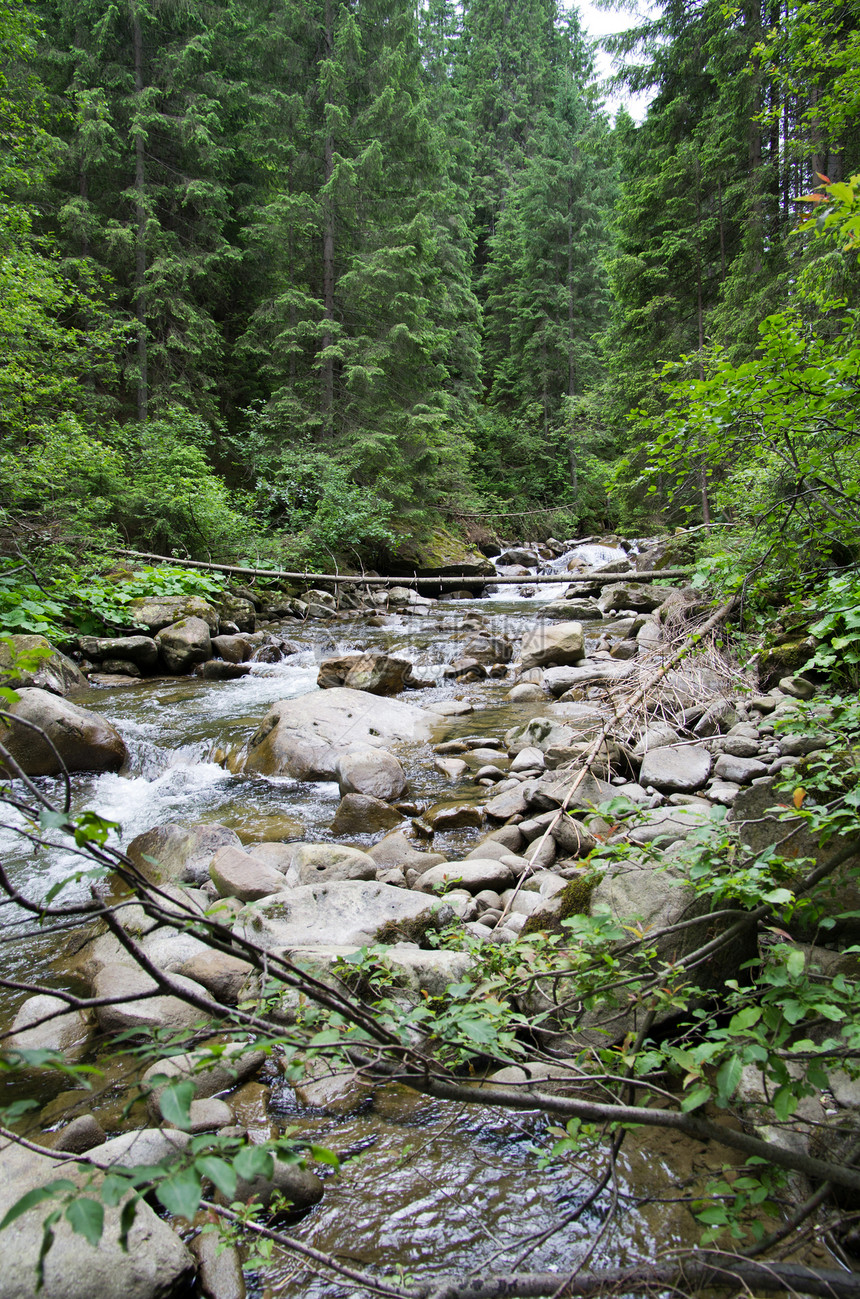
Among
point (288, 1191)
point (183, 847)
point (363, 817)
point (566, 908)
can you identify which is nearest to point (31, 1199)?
point (288, 1191)

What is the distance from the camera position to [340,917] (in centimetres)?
347

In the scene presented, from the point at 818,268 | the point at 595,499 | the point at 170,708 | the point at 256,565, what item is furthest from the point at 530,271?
the point at 170,708

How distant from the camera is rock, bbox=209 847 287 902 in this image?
3857mm

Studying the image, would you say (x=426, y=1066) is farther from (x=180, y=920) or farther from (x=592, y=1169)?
(x=592, y=1169)

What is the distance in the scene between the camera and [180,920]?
1.14 metres

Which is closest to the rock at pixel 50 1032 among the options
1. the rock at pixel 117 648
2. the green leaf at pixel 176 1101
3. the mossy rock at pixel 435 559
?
the green leaf at pixel 176 1101

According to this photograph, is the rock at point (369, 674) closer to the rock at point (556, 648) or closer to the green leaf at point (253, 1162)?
the rock at point (556, 648)

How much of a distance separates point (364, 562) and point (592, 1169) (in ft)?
52.1

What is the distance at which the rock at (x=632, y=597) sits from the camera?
493 inches

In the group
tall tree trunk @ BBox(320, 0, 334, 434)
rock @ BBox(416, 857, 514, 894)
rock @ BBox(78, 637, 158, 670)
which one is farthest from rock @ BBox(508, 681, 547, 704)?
tall tree trunk @ BBox(320, 0, 334, 434)

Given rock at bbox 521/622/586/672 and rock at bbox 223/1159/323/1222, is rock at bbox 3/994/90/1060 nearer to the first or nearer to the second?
rock at bbox 223/1159/323/1222

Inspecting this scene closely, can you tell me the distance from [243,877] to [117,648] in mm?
6938

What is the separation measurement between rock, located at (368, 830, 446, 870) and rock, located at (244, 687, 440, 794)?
4.04ft

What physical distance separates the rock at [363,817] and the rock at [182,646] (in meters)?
5.70
